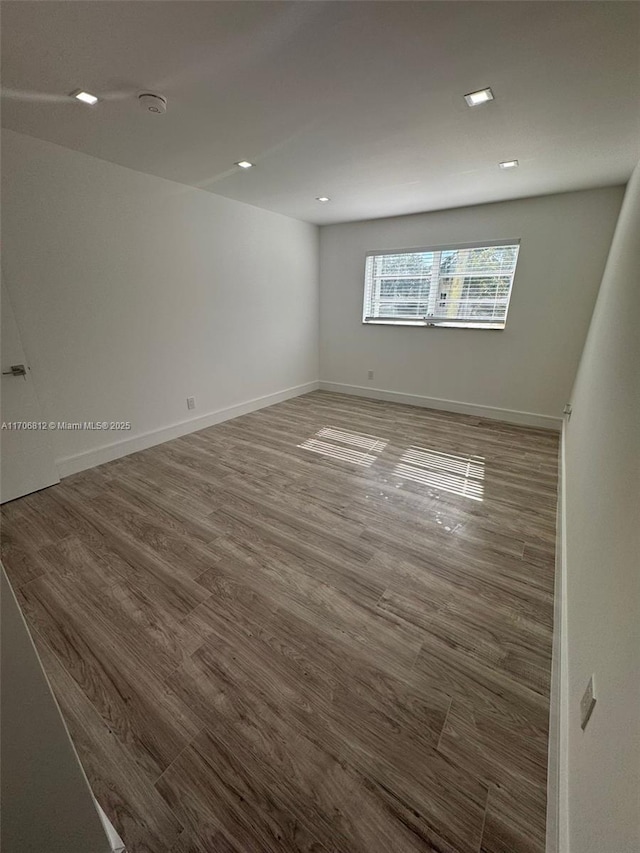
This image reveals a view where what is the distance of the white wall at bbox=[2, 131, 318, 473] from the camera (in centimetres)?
235

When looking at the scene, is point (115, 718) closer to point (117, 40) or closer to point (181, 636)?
point (181, 636)

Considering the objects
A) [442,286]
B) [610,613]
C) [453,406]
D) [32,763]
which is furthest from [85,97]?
[453,406]

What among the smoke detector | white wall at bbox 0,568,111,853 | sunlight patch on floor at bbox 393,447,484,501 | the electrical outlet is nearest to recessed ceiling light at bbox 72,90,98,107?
the smoke detector

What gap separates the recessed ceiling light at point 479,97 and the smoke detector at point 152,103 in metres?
1.59

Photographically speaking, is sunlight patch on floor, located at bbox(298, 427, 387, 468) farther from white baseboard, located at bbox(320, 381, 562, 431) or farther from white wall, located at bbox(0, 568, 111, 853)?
white wall, located at bbox(0, 568, 111, 853)

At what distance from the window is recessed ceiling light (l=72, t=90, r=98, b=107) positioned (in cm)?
345

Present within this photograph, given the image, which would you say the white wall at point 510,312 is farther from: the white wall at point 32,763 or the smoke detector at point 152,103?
the white wall at point 32,763

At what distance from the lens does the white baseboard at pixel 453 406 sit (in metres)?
3.90

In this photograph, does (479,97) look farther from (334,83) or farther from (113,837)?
(113,837)

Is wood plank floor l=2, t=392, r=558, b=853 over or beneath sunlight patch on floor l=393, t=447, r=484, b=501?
beneath

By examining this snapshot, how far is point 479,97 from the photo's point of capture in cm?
171

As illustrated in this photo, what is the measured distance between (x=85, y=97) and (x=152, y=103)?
1.09ft

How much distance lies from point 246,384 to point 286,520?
2517 millimetres

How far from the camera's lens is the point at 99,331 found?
2.79 meters
